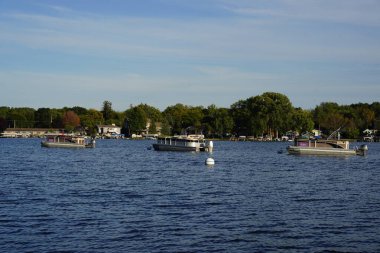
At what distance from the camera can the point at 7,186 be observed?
158 feet

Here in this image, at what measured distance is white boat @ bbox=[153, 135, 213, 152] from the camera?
4870 inches

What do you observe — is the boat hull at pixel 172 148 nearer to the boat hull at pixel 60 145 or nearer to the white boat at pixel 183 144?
the white boat at pixel 183 144

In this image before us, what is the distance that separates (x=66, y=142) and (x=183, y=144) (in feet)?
111

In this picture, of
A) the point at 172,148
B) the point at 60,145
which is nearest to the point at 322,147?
the point at 172,148

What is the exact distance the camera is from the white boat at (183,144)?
124m

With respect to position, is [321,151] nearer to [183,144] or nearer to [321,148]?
[321,148]

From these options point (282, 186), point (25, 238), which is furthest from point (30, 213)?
point (282, 186)

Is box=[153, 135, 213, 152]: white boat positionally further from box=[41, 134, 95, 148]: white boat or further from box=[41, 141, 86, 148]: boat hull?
box=[41, 141, 86, 148]: boat hull

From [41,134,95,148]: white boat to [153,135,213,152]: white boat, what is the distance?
20.3 m

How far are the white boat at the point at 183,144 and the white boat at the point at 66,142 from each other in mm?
20257

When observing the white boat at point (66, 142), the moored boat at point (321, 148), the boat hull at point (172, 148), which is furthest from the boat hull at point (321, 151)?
the white boat at point (66, 142)

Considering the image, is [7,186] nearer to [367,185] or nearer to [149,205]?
[149,205]

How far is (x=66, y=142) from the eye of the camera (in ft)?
470

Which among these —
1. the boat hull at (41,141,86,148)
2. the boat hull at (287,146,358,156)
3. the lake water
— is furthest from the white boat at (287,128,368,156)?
the boat hull at (41,141,86,148)
